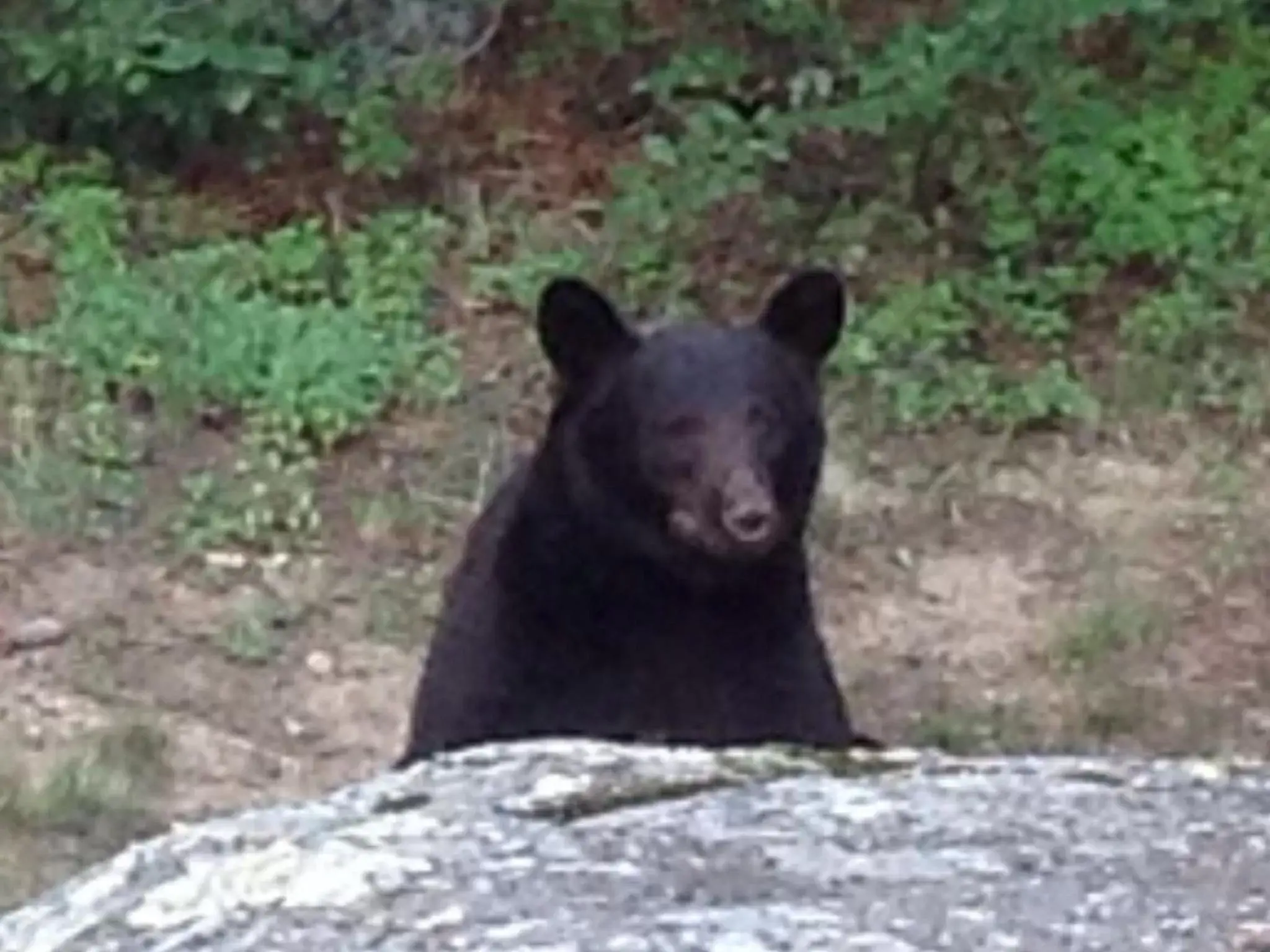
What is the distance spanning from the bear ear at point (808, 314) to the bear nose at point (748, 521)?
428 mm

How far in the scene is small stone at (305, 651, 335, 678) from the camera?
7.85m

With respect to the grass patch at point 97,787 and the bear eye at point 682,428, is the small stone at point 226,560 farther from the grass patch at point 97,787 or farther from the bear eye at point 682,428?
the bear eye at point 682,428

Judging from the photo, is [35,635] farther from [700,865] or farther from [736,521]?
[700,865]

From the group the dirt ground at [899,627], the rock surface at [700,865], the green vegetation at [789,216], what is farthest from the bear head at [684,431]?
the rock surface at [700,865]

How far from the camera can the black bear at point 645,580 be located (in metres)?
6.19

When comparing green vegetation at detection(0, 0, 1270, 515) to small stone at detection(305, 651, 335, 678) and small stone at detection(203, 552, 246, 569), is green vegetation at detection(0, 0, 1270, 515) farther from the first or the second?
small stone at detection(305, 651, 335, 678)

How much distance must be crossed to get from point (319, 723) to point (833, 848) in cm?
490

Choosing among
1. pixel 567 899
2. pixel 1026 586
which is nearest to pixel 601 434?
pixel 1026 586

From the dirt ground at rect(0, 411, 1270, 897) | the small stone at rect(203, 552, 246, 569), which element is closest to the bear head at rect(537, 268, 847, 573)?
the dirt ground at rect(0, 411, 1270, 897)

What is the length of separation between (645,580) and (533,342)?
10.5 feet

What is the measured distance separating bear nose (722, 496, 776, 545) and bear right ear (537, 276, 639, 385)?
0.39 meters

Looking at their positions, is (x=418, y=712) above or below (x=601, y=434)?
below

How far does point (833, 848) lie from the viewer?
2.79m

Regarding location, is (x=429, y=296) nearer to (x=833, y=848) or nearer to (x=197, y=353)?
(x=197, y=353)
